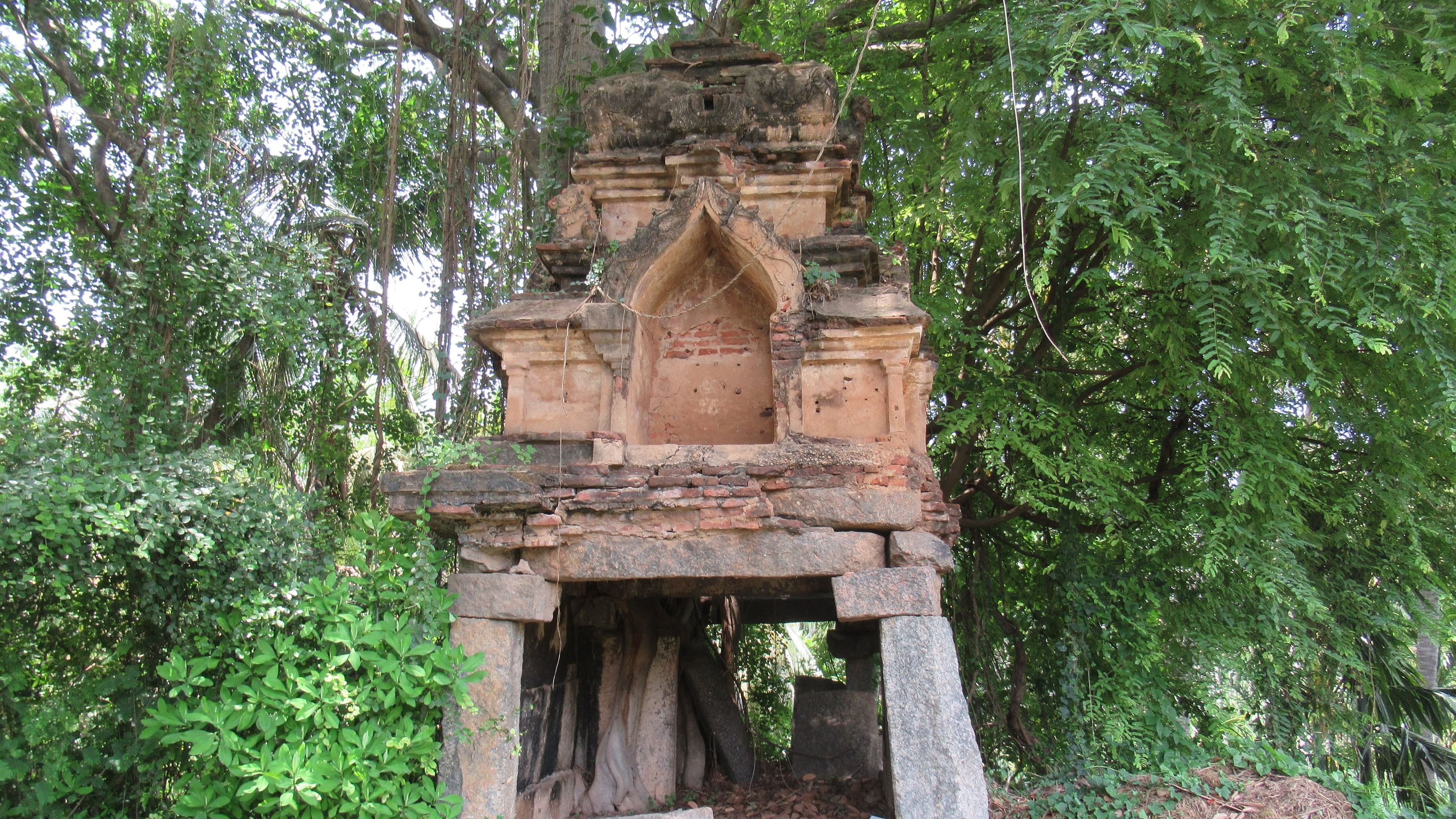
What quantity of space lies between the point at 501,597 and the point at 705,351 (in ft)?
6.70

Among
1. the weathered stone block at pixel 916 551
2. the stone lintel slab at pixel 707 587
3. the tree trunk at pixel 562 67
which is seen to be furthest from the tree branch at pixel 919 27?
the weathered stone block at pixel 916 551

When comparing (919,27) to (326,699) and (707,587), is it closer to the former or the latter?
(707,587)

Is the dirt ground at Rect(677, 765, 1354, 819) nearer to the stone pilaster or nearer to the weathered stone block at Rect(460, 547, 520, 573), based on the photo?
the stone pilaster

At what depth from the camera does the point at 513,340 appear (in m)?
5.16

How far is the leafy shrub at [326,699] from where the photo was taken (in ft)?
12.1

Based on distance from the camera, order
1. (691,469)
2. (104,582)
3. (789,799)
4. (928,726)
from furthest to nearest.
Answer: (789,799)
(104,582)
(691,469)
(928,726)

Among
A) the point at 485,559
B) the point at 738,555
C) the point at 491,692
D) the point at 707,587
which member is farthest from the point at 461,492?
the point at 707,587

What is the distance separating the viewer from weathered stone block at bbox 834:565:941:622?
425cm

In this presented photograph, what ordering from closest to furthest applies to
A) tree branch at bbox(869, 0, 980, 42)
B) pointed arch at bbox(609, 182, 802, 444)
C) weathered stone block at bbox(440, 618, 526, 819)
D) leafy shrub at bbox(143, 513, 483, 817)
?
1. leafy shrub at bbox(143, 513, 483, 817)
2. weathered stone block at bbox(440, 618, 526, 819)
3. pointed arch at bbox(609, 182, 802, 444)
4. tree branch at bbox(869, 0, 980, 42)

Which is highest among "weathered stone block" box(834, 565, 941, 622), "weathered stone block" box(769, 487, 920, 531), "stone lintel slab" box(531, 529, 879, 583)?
"weathered stone block" box(769, 487, 920, 531)

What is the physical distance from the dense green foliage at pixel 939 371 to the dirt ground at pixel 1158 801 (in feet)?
1.77

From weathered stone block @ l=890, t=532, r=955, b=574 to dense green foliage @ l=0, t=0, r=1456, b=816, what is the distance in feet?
4.62

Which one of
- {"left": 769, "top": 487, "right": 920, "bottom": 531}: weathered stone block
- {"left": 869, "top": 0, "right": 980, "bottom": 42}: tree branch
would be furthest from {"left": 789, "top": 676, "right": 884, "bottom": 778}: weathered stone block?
{"left": 869, "top": 0, "right": 980, "bottom": 42}: tree branch

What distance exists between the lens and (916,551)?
4297 millimetres
